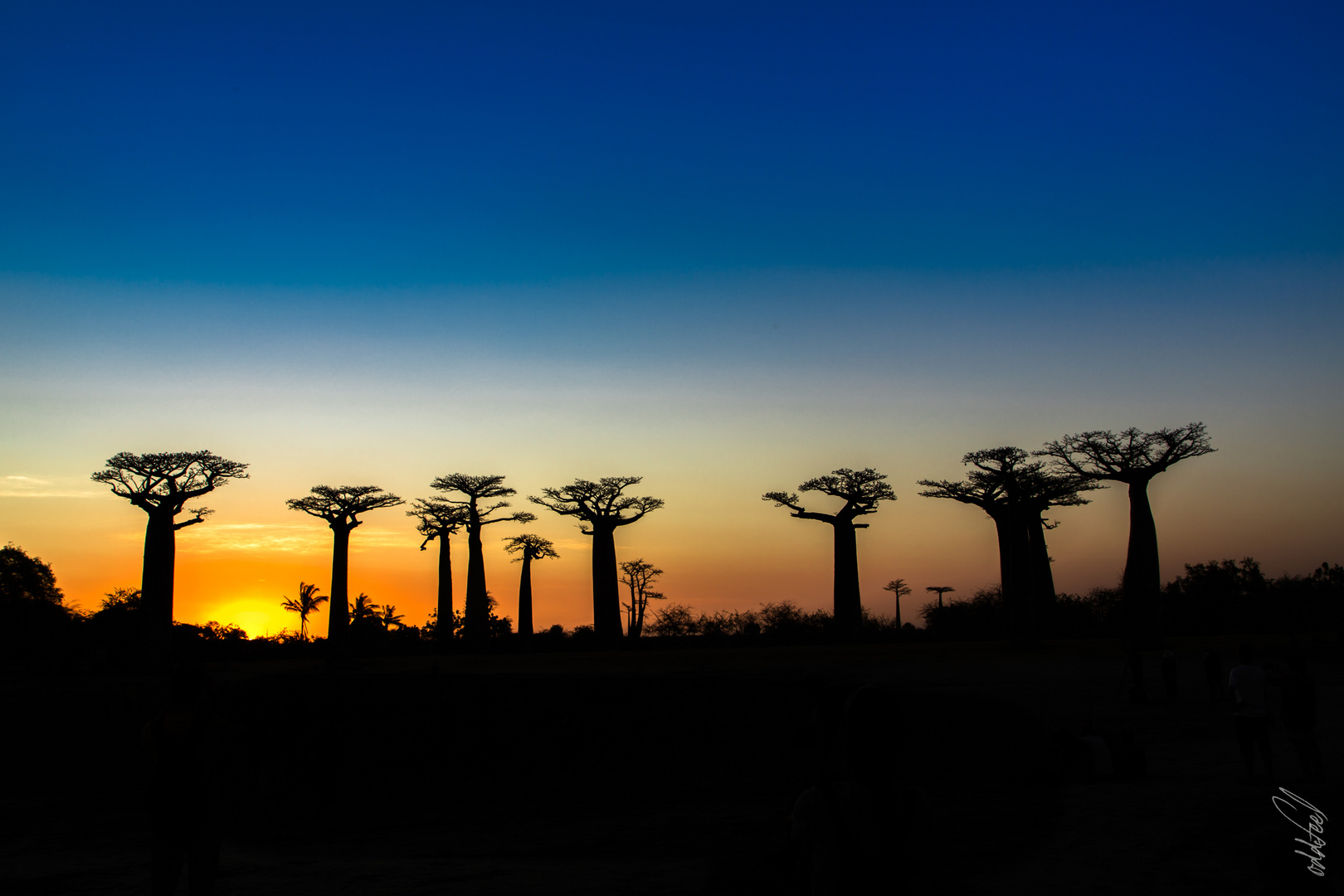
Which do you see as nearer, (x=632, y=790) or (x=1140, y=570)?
(x=632, y=790)

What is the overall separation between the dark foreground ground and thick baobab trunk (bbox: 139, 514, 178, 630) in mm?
11152

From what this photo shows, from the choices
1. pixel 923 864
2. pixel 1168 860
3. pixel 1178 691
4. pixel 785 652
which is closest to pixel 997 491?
pixel 785 652

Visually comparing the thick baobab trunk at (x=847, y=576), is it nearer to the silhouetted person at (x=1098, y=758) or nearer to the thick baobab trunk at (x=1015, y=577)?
the thick baobab trunk at (x=1015, y=577)

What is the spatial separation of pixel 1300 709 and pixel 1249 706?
17.0 inches

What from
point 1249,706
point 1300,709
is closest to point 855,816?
point 1249,706

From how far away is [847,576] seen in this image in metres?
46.6

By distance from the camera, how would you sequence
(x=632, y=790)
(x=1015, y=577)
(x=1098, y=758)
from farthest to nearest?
(x=1015, y=577) → (x=632, y=790) → (x=1098, y=758)

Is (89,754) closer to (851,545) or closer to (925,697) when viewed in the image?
(925,697)

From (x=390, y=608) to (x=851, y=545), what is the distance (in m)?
34.9

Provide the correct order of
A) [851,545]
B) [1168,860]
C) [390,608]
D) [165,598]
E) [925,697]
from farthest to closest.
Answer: [390,608] → [851,545] → [165,598] → [925,697] → [1168,860]

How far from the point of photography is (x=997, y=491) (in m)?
41.2

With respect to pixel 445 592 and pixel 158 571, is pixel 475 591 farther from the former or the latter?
pixel 158 571

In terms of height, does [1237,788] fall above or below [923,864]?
below

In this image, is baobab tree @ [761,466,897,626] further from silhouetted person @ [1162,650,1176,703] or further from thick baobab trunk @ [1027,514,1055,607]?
silhouetted person @ [1162,650,1176,703]
